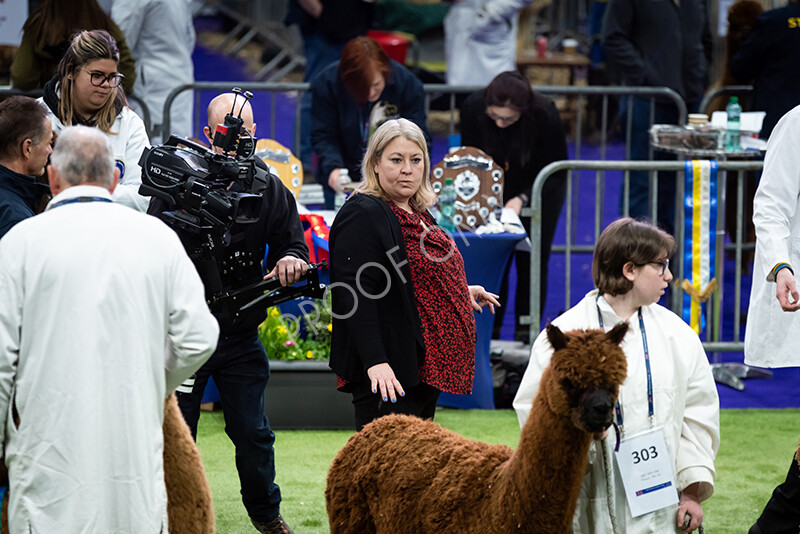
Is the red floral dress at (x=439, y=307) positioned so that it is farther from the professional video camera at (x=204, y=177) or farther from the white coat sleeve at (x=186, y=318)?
the white coat sleeve at (x=186, y=318)

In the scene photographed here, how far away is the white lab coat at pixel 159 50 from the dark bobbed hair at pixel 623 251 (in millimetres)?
5635

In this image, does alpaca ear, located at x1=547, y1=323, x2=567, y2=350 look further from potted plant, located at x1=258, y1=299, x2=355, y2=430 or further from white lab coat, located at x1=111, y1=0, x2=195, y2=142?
white lab coat, located at x1=111, y1=0, x2=195, y2=142

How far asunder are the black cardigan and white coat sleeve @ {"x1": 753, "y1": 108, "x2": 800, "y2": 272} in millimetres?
1524

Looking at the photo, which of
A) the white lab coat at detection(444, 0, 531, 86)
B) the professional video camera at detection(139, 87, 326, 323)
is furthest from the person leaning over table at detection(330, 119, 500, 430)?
the white lab coat at detection(444, 0, 531, 86)

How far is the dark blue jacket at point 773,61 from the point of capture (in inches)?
348

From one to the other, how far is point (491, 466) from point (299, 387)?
9.59 ft

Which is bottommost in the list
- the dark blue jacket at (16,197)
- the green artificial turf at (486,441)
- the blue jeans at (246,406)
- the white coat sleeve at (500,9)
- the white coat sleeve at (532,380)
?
the green artificial turf at (486,441)

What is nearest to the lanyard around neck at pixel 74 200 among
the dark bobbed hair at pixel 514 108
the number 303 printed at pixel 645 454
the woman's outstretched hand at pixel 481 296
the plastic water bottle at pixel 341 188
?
the woman's outstretched hand at pixel 481 296

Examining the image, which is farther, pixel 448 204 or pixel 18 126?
pixel 448 204

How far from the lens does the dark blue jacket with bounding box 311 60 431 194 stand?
7695mm

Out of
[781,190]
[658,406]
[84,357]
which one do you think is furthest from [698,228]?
[84,357]

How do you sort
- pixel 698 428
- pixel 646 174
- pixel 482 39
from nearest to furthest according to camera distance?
pixel 698 428
pixel 646 174
pixel 482 39

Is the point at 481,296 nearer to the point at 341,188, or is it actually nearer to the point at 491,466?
the point at 491,466

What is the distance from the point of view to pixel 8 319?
312 cm
